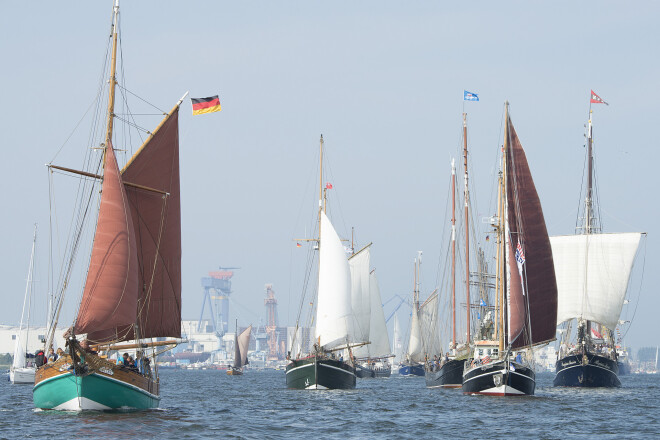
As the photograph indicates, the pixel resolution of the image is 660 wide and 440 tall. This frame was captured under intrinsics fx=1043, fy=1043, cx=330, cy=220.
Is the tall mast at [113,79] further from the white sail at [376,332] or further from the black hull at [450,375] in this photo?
the white sail at [376,332]

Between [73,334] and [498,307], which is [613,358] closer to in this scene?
[498,307]

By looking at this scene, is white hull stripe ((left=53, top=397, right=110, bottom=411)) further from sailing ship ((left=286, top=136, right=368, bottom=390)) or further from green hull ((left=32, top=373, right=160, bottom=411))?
sailing ship ((left=286, top=136, right=368, bottom=390))

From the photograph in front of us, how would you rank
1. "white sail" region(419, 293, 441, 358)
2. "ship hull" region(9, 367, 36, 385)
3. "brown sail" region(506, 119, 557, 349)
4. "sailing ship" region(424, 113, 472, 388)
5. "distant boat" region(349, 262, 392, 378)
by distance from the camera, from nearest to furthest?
"brown sail" region(506, 119, 557, 349), "sailing ship" region(424, 113, 472, 388), "ship hull" region(9, 367, 36, 385), "distant boat" region(349, 262, 392, 378), "white sail" region(419, 293, 441, 358)

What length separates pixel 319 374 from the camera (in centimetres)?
7431

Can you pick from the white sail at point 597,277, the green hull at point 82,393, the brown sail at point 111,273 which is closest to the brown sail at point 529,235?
the green hull at point 82,393

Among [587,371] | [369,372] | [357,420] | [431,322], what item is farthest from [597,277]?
[369,372]

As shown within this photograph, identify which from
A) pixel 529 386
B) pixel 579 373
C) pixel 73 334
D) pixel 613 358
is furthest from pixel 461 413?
pixel 613 358

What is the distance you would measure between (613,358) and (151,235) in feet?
175

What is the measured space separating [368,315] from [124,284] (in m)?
53.3

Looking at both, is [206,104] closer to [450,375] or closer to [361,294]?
[450,375]

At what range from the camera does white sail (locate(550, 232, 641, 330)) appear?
94312 mm

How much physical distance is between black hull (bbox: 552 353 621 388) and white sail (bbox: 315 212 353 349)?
2085 cm

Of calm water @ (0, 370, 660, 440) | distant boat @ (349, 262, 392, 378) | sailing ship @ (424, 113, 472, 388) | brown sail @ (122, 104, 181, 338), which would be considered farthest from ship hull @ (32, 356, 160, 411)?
distant boat @ (349, 262, 392, 378)

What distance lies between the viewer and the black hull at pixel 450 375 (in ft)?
276
